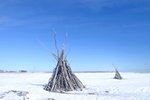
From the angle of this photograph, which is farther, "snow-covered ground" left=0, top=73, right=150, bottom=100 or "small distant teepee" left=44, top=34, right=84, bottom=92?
"small distant teepee" left=44, top=34, right=84, bottom=92

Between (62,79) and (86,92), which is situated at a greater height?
(62,79)

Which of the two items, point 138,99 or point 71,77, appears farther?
point 71,77

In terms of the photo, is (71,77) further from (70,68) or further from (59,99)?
(59,99)

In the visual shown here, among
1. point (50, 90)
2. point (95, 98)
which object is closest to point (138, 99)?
point (95, 98)

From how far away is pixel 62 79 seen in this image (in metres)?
13.1

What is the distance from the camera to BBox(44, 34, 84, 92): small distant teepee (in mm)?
12734

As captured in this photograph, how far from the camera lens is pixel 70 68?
45.2 feet

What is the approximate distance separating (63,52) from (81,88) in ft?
8.25

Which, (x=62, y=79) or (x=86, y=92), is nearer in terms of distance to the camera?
(x=86, y=92)

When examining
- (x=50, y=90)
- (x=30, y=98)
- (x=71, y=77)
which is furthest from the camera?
(x=71, y=77)

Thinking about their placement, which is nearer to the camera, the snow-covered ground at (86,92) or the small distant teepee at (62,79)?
the snow-covered ground at (86,92)

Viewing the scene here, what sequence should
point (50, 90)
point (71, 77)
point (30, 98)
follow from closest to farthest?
point (30, 98)
point (50, 90)
point (71, 77)

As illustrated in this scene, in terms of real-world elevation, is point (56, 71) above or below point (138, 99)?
above

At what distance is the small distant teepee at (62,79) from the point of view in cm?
1273
